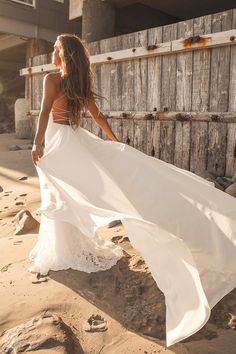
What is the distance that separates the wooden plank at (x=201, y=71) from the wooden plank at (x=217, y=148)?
0.33 metres

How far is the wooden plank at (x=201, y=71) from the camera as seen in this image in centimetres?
480

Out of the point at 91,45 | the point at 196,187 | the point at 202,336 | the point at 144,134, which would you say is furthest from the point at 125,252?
the point at 91,45

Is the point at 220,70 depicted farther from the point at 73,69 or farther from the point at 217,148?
the point at 73,69

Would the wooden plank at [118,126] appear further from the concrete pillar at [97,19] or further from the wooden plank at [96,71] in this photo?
the concrete pillar at [97,19]

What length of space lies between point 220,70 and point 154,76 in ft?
3.72

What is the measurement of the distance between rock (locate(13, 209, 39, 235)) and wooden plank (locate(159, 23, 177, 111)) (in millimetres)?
2667

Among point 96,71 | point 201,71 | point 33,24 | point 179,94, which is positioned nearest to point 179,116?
point 179,94

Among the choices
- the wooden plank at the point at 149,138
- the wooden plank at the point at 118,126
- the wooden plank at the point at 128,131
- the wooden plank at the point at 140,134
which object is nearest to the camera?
the wooden plank at the point at 149,138

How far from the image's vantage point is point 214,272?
229 cm

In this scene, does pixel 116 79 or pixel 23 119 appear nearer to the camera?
pixel 116 79

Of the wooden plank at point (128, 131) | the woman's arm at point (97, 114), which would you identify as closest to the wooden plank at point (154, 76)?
the wooden plank at point (128, 131)

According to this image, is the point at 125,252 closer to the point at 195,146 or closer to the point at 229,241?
the point at 229,241

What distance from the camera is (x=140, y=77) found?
18.7ft

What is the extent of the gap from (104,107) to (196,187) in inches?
162
